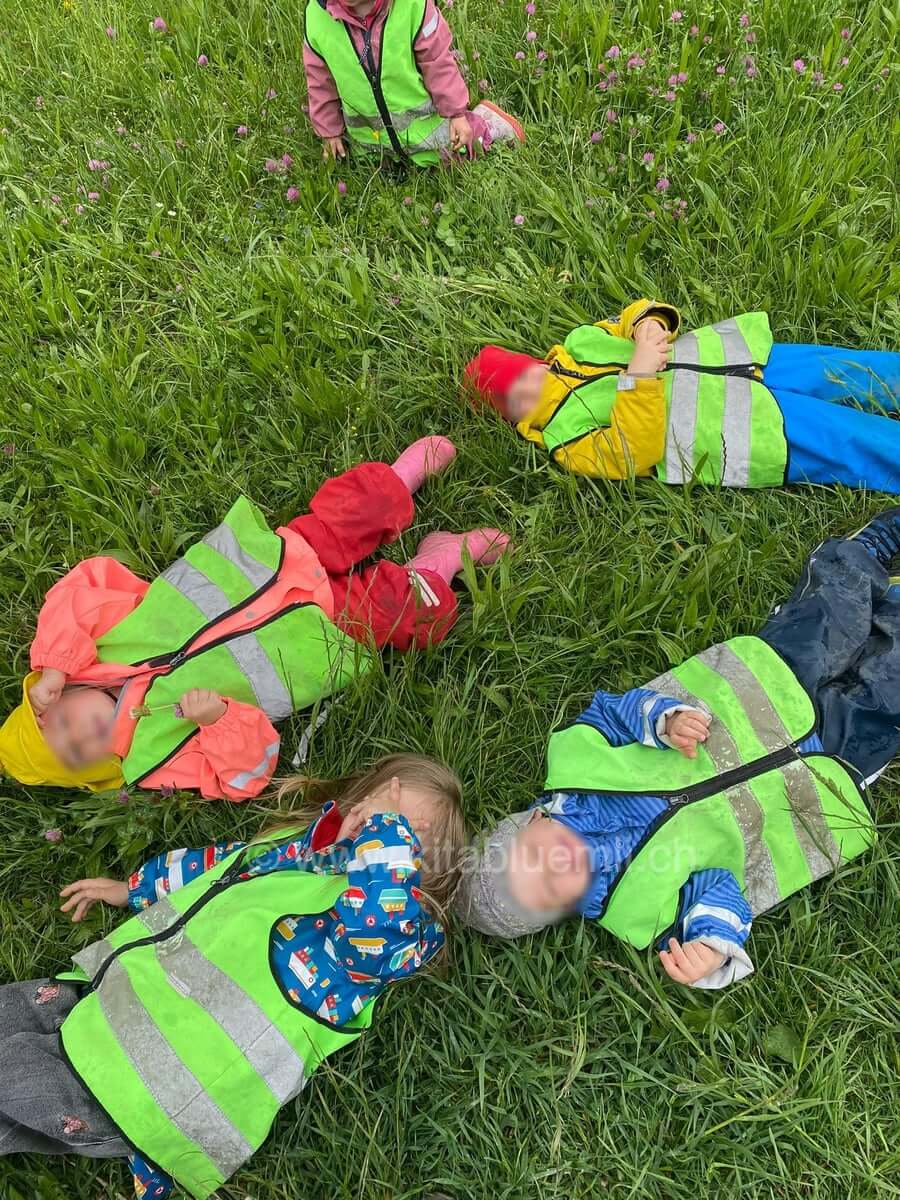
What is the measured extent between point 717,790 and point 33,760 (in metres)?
2.03

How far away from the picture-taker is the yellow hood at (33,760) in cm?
251

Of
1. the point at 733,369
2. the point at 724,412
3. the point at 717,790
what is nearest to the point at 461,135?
the point at 733,369

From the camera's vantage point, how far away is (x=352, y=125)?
357 centimetres

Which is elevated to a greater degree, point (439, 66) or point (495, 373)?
point (439, 66)

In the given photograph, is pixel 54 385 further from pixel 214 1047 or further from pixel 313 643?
pixel 214 1047

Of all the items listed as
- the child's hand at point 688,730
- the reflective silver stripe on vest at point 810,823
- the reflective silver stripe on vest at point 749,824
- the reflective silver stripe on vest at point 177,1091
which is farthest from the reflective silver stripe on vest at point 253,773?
the reflective silver stripe on vest at point 810,823

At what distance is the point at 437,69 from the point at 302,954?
3331mm

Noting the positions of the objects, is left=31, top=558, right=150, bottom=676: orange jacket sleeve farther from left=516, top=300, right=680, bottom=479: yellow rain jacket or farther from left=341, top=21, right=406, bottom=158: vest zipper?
left=341, top=21, right=406, bottom=158: vest zipper

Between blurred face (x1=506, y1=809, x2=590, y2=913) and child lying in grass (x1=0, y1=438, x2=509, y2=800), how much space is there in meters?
0.72

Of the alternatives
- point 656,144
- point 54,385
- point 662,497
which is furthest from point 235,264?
point 662,497

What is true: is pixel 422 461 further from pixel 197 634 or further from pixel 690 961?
pixel 690 961

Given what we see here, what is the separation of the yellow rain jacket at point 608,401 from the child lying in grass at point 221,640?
45 cm

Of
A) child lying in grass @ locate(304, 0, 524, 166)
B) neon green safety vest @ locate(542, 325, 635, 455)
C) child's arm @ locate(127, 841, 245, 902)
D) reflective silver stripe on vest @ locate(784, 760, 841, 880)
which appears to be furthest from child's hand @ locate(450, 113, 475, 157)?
child's arm @ locate(127, 841, 245, 902)

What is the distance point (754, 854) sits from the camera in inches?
92.3
